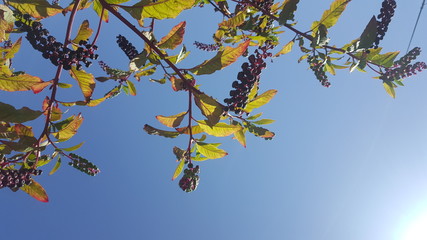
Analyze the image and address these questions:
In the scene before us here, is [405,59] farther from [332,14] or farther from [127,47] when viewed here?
[127,47]

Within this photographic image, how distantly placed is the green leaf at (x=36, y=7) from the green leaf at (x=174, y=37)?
60 centimetres

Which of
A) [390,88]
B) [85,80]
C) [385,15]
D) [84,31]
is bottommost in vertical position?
[85,80]

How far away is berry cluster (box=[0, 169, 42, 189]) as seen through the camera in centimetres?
207

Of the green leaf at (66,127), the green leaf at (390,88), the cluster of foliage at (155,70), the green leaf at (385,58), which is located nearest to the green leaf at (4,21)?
the cluster of foliage at (155,70)

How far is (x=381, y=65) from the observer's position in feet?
8.30

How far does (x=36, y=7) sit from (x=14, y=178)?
1.12m

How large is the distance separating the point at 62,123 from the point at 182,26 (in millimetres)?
1258

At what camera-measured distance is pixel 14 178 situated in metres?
2.10

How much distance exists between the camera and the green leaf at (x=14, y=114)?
6.15 feet

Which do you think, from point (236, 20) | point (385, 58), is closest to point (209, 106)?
point (236, 20)

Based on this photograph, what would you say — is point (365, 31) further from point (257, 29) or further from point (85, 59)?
point (85, 59)

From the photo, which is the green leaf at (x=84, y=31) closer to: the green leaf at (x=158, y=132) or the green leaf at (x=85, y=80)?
the green leaf at (x=85, y=80)

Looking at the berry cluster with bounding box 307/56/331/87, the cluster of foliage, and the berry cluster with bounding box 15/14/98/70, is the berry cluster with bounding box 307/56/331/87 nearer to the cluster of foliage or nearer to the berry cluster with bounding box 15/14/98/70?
the cluster of foliage

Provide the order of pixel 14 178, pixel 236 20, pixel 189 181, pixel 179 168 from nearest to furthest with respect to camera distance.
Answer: pixel 14 178, pixel 189 181, pixel 179 168, pixel 236 20
